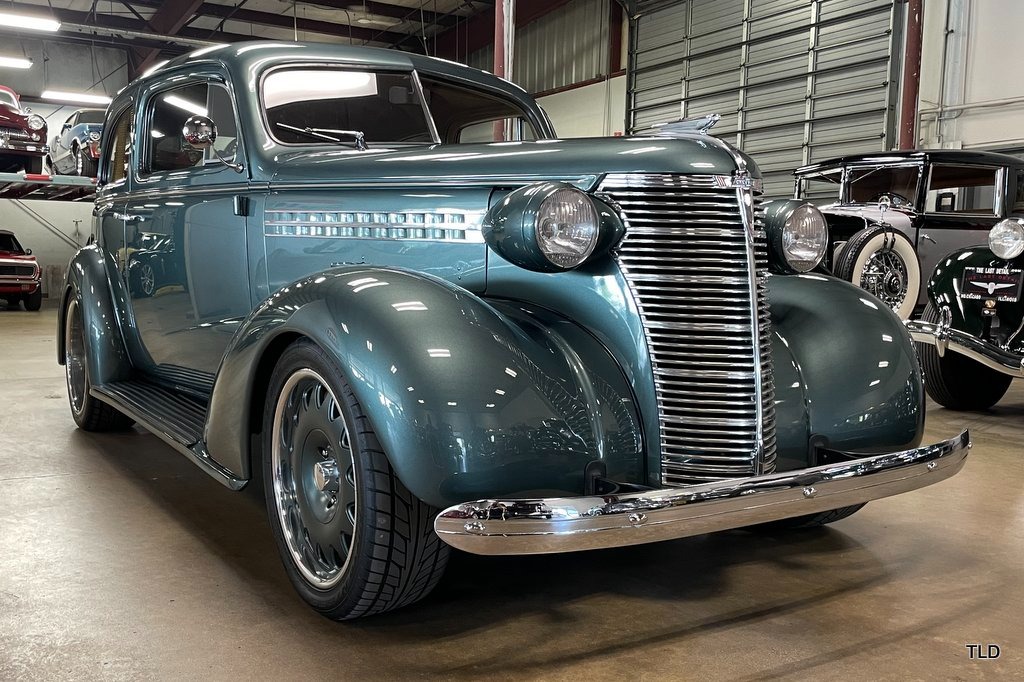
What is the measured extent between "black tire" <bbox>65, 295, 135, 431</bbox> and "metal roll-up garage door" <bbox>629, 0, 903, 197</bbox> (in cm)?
1007

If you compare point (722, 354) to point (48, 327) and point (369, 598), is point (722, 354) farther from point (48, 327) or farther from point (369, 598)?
point (48, 327)

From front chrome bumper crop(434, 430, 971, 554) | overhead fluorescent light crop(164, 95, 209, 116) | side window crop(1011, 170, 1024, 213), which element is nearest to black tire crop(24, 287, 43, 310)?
overhead fluorescent light crop(164, 95, 209, 116)

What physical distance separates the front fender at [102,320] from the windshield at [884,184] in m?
6.11

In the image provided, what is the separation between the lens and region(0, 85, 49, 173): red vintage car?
12.3 meters

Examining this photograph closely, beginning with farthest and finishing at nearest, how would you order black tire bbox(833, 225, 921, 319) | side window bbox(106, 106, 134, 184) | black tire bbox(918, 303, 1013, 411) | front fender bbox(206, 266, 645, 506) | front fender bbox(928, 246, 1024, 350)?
black tire bbox(833, 225, 921, 319)
black tire bbox(918, 303, 1013, 411)
front fender bbox(928, 246, 1024, 350)
side window bbox(106, 106, 134, 184)
front fender bbox(206, 266, 645, 506)

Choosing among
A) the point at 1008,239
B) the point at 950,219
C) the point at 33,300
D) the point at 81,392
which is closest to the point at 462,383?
the point at 81,392

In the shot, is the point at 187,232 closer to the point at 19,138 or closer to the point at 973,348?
the point at 973,348

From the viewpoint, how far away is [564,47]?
16.5 m

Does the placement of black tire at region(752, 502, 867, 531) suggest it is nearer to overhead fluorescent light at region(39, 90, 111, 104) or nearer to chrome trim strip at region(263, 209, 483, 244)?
chrome trim strip at region(263, 209, 483, 244)

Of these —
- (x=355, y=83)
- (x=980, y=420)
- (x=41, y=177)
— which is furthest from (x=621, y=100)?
(x=355, y=83)

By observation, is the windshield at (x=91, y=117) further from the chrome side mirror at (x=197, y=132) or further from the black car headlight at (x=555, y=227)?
the black car headlight at (x=555, y=227)

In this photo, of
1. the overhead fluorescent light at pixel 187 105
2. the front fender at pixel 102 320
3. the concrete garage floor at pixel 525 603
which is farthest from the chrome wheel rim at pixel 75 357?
the overhead fluorescent light at pixel 187 105

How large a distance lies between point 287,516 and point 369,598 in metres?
0.42

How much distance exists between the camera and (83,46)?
19750mm
